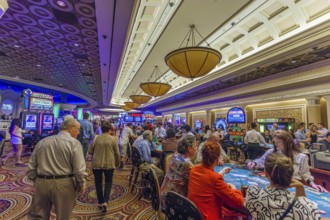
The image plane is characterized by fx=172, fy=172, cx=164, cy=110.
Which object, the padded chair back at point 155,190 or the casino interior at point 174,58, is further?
the casino interior at point 174,58

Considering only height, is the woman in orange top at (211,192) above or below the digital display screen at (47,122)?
below

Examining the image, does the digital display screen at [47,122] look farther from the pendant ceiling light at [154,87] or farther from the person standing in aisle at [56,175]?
the person standing in aisle at [56,175]

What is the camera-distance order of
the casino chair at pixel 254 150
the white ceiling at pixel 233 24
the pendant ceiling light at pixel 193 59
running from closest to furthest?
the pendant ceiling light at pixel 193 59 < the white ceiling at pixel 233 24 < the casino chair at pixel 254 150

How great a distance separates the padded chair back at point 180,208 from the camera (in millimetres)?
1147

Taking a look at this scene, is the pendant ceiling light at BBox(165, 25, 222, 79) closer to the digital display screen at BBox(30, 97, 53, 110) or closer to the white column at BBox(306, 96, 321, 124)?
the white column at BBox(306, 96, 321, 124)

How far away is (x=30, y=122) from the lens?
623 cm

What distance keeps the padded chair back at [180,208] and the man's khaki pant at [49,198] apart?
38.7 inches

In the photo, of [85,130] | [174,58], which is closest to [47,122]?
[85,130]

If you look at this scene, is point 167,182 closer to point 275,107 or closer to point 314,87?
point 314,87

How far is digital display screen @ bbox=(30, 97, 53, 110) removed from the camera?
6329 millimetres

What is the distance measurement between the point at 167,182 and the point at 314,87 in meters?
6.84

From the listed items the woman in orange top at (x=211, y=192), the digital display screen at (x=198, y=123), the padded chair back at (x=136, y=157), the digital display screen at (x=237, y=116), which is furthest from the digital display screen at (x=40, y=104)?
the digital display screen at (x=198, y=123)

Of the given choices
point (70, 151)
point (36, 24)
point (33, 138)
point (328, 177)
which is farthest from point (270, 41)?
point (33, 138)

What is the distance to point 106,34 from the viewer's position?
12.4ft
